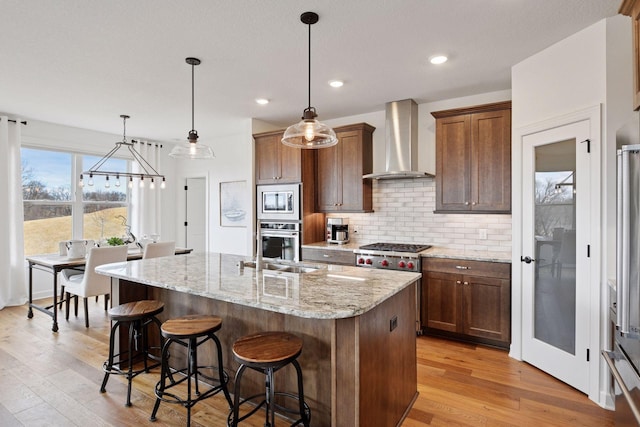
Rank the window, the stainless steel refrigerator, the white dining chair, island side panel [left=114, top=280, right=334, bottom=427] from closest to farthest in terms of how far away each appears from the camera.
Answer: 1. the stainless steel refrigerator
2. island side panel [left=114, top=280, right=334, bottom=427]
3. the white dining chair
4. the window

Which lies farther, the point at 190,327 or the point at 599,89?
the point at 599,89

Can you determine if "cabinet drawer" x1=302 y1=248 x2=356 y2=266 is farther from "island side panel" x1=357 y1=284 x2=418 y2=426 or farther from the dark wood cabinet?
"island side panel" x1=357 y1=284 x2=418 y2=426

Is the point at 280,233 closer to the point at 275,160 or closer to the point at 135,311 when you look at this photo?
the point at 275,160

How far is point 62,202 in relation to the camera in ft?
18.2

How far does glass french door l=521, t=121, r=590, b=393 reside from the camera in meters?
2.58

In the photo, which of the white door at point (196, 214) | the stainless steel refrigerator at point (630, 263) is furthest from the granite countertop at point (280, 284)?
the white door at point (196, 214)

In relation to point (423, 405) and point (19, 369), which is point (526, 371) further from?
point (19, 369)

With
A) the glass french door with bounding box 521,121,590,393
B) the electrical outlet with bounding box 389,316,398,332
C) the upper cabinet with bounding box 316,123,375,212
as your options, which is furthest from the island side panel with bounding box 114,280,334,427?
the upper cabinet with bounding box 316,123,375,212

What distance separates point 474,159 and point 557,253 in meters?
1.25

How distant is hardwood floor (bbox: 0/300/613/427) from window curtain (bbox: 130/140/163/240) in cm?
303

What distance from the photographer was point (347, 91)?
3902mm

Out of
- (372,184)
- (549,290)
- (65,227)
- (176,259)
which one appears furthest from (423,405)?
(65,227)

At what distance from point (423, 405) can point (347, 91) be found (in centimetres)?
314

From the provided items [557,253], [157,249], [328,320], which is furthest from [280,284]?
[157,249]
